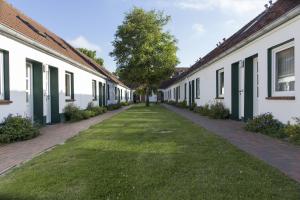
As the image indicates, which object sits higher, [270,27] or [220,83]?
[270,27]

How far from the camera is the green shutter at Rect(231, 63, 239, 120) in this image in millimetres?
12906

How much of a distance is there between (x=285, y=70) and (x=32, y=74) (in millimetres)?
8575

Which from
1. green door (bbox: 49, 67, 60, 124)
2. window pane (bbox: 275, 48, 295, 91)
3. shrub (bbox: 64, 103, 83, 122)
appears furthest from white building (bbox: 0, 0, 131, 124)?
window pane (bbox: 275, 48, 295, 91)

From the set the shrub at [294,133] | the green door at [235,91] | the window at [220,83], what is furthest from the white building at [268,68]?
the window at [220,83]

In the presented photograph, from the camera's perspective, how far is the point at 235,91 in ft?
42.4

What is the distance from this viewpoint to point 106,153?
5.88 metres

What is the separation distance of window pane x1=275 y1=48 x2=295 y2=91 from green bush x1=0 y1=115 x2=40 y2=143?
7.07 meters

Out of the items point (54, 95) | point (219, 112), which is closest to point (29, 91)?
point (54, 95)

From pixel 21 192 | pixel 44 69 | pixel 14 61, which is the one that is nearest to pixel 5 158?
pixel 21 192

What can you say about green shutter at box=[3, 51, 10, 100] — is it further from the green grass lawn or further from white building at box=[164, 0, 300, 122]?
white building at box=[164, 0, 300, 122]

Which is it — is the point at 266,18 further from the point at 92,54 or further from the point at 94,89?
the point at 92,54

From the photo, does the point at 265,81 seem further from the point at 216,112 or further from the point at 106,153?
the point at 106,153

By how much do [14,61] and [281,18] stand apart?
7.53m

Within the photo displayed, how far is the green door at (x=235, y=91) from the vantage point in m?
12.9
